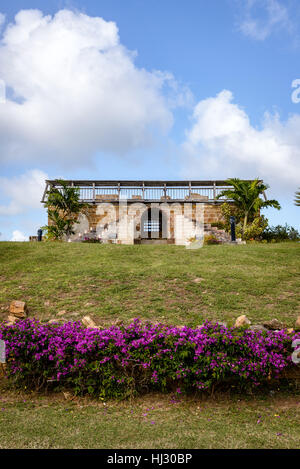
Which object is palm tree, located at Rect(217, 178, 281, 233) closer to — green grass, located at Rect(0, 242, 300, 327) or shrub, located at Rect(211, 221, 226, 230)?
shrub, located at Rect(211, 221, 226, 230)

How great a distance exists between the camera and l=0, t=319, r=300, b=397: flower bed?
158 inches

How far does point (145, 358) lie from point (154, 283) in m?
4.28

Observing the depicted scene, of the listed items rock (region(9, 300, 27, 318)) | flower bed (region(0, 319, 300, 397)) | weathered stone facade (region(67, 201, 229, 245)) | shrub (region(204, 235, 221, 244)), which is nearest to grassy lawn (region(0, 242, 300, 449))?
flower bed (region(0, 319, 300, 397))

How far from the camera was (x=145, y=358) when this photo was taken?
410 centimetres

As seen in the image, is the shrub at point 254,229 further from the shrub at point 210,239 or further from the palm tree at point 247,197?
the shrub at point 210,239

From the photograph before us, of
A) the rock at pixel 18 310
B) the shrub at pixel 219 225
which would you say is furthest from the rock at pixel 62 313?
the shrub at pixel 219 225

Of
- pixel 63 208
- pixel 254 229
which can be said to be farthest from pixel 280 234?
pixel 63 208

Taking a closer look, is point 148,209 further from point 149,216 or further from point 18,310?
point 18,310

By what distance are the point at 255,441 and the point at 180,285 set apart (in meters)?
5.21

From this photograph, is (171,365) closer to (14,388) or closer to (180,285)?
(14,388)

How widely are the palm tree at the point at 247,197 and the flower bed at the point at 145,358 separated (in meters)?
16.8

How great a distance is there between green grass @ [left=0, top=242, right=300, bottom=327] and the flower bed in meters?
0.75

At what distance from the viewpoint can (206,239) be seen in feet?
65.8
